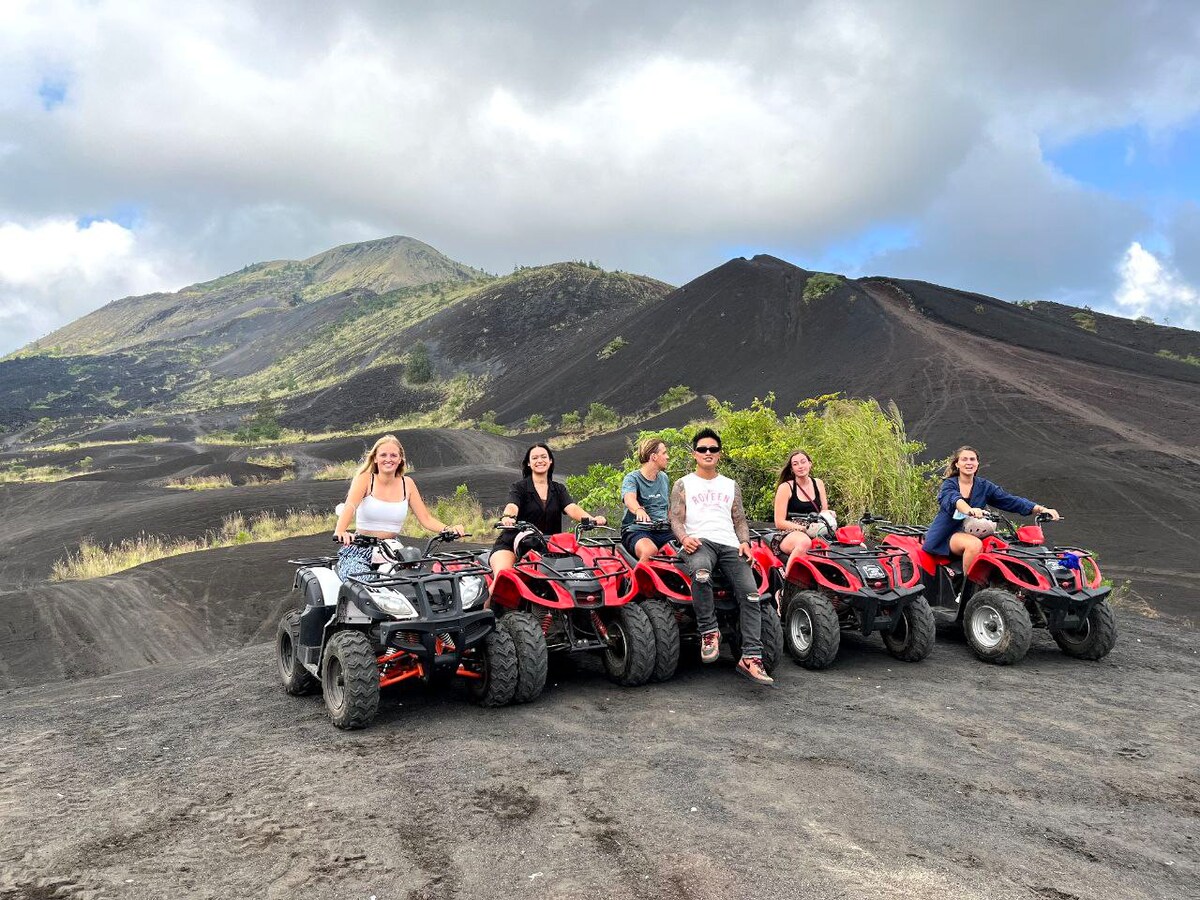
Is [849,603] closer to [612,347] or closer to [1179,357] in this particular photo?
[1179,357]

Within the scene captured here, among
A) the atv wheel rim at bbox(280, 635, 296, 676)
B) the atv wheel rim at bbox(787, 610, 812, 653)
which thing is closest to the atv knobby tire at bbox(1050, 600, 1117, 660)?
the atv wheel rim at bbox(787, 610, 812, 653)

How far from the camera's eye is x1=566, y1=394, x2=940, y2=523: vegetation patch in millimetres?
13492

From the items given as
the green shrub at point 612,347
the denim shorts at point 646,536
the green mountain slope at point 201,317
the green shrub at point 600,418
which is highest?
the green mountain slope at point 201,317

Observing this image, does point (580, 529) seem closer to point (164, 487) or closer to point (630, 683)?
point (630, 683)

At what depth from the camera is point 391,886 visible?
3.51 metres

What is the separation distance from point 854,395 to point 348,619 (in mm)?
32387

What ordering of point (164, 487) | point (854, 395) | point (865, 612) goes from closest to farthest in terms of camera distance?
point (865, 612) → point (164, 487) → point (854, 395)

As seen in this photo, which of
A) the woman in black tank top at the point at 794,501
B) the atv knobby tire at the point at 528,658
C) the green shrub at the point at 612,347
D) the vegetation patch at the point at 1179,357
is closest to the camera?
the atv knobby tire at the point at 528,658

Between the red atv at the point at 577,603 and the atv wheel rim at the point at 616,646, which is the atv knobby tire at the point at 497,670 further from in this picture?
the atv wheel rim at the point at 616,646

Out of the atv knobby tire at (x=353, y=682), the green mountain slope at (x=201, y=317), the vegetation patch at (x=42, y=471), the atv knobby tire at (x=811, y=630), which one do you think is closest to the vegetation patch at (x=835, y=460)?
the atv knobby tire at (x=811, y=630)

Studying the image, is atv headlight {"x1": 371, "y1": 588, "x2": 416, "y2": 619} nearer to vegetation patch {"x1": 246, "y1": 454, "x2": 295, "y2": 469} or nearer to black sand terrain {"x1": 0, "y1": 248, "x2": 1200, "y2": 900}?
black sand terrain {"x1": 0, "y1": 248, "x2": 1200, "y2": 900}

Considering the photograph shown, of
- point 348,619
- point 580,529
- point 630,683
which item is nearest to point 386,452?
point 348,619

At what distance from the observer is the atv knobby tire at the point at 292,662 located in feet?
21.7

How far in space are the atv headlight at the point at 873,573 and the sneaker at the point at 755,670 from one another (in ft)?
4.68
